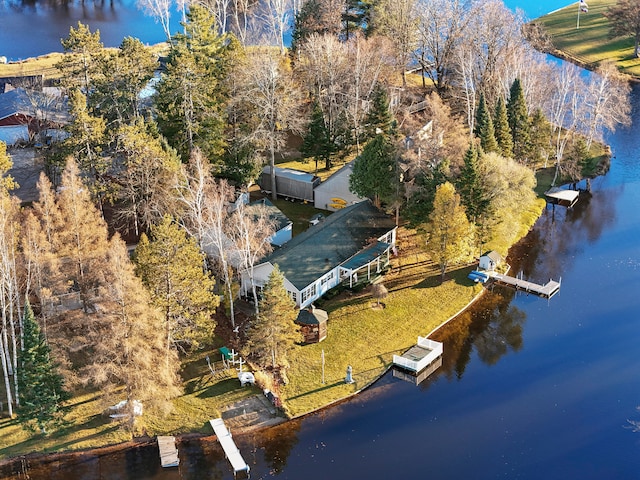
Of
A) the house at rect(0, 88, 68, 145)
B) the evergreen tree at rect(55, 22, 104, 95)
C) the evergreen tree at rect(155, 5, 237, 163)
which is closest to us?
the evergreen tree at rect(55, 22, 104, 95)

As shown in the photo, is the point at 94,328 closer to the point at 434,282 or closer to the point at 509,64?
the point at 434,282

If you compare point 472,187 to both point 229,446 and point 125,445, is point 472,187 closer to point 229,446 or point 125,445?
point 229,446

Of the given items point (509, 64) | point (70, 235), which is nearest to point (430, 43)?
point (509, 64)

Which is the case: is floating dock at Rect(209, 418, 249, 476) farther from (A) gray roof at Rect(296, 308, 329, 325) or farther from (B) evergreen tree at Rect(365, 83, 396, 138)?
(B) evergreen tree at Rect(365, 83, 396, 138)

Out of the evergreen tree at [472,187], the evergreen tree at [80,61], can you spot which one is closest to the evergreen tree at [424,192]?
the evergreen tree at [472,187]

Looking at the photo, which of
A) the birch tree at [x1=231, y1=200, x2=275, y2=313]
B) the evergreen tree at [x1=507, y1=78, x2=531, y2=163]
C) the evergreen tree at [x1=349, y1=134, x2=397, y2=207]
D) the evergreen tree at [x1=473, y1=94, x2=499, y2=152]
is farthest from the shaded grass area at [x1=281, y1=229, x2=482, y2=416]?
the evergreen tree at [x1=507, y1=78, x2=531, y2=163]

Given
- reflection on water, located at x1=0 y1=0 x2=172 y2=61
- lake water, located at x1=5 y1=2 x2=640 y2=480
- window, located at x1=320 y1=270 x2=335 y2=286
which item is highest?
reflection on water, located at x1=0 y1=0 x2=172 y2=61

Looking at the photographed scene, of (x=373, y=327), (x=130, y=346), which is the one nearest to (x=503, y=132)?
(x=373, y=327)

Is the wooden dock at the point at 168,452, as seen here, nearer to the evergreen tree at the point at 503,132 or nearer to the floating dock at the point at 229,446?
the floating dock at the point at 229,446
